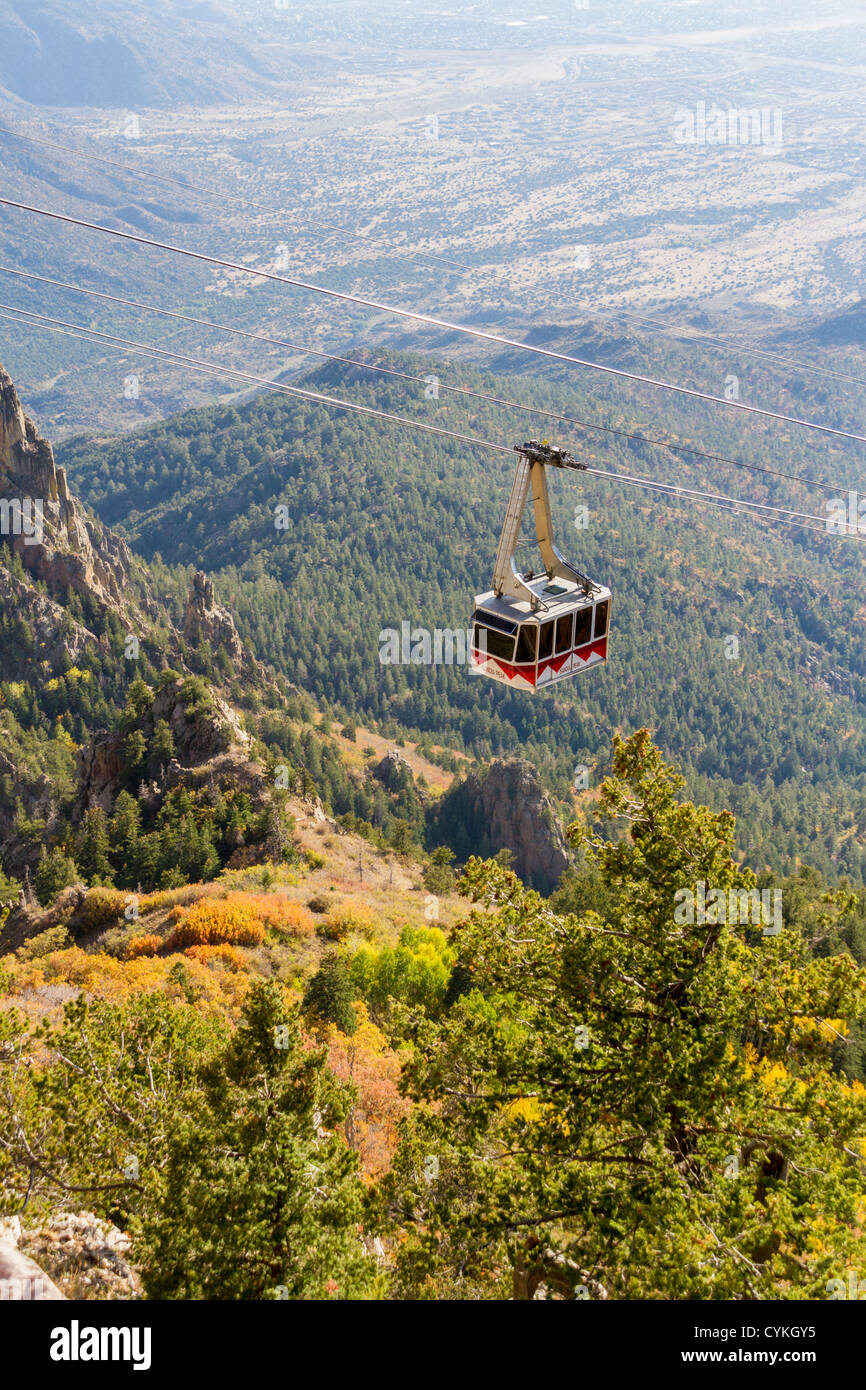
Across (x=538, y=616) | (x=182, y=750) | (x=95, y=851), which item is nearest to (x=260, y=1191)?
(x=538, y=616)

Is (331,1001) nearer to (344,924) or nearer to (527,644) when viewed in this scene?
(344,924)

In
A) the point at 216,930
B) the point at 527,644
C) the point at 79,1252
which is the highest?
the point at 527,644

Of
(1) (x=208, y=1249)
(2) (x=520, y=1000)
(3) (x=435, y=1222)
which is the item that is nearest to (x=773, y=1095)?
(2) (x=520, y=1000)

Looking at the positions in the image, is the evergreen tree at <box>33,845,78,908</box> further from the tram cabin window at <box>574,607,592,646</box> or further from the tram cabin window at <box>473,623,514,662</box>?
the tram cabin window at <box>574,607,592,646</box>

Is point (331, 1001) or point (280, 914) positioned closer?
point (331, 1001)

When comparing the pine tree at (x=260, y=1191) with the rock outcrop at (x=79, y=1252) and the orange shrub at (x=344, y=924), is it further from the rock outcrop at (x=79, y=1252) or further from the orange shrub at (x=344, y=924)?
the orange shrub at (x=344, y=924)

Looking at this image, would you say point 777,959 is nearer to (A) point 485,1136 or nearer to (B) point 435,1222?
Answer: (A) point 485,1136

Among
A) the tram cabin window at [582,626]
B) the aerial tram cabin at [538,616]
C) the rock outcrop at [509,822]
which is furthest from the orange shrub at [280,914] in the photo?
the rock outcrop at [509,822]
